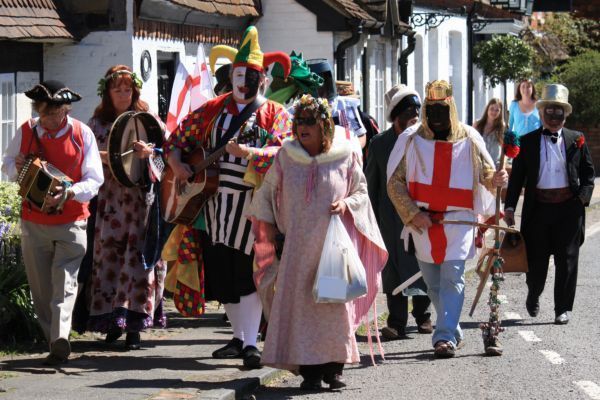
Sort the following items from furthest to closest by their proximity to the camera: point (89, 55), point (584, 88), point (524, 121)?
point (584, 88), point (524, 121), point (89, 55)

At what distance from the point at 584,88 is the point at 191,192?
971 inches

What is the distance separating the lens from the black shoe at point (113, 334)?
9930mm

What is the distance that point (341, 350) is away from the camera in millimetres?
8492

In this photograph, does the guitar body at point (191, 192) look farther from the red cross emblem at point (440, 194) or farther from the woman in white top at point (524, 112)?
the woman in white top at point (524, 112)

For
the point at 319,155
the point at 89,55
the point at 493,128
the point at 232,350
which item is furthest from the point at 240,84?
the point at 493,128

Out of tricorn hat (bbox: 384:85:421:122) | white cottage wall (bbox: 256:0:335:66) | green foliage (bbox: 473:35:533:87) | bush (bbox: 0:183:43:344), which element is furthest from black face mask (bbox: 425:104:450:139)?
green foliage (bbox: 473:35:533:87)

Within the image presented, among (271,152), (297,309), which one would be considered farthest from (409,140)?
(297,309)

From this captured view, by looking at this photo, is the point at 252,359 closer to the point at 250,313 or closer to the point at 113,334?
the point at 250,313

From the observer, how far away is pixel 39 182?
29.4 ft

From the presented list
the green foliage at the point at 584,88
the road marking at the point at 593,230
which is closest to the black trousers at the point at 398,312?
the road marking at the point at 593,230

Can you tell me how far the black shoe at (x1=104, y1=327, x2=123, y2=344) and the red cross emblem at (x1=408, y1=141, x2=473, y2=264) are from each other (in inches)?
85.7

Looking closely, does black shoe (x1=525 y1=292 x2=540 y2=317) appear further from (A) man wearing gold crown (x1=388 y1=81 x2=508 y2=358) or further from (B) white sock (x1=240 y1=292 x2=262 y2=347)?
(B) white sock (x1=240 y1=292 x2=262 y2=347)

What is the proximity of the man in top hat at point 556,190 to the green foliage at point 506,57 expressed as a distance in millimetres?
17132

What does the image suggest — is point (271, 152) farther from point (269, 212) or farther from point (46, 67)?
point (46, 67)
